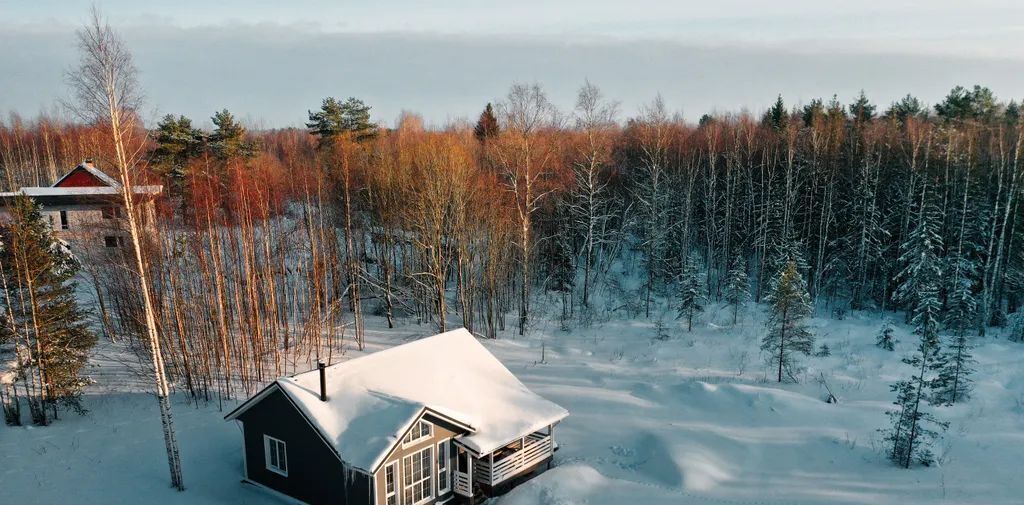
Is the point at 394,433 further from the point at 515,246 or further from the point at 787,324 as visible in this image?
the point at 515,246

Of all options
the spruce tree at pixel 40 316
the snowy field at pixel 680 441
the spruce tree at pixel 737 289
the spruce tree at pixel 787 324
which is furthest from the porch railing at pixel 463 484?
the spruce tree at pixel 737 289

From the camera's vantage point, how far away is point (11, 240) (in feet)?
62.6

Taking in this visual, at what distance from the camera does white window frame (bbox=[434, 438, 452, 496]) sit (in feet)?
49.8

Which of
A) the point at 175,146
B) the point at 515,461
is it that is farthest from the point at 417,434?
the point at 175,146

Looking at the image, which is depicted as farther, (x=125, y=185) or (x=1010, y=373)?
(x=1010, y=373)

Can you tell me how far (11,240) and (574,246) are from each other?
28.6 m

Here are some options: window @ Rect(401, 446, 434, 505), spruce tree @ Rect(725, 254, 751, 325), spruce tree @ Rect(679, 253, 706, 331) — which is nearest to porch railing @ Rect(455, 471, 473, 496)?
window @ Rect(401, 446, 434, 505)

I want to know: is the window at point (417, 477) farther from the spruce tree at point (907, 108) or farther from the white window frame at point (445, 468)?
the spruce tree at point (907, 108)

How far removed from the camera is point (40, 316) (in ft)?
63.8

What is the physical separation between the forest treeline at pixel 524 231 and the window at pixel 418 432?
→ 996 cm

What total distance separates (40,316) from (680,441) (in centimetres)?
2032

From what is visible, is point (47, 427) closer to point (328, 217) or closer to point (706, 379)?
point (328, 217)

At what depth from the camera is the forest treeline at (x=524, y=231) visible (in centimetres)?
2391

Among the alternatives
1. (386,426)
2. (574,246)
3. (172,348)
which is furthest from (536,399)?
(574,246)
